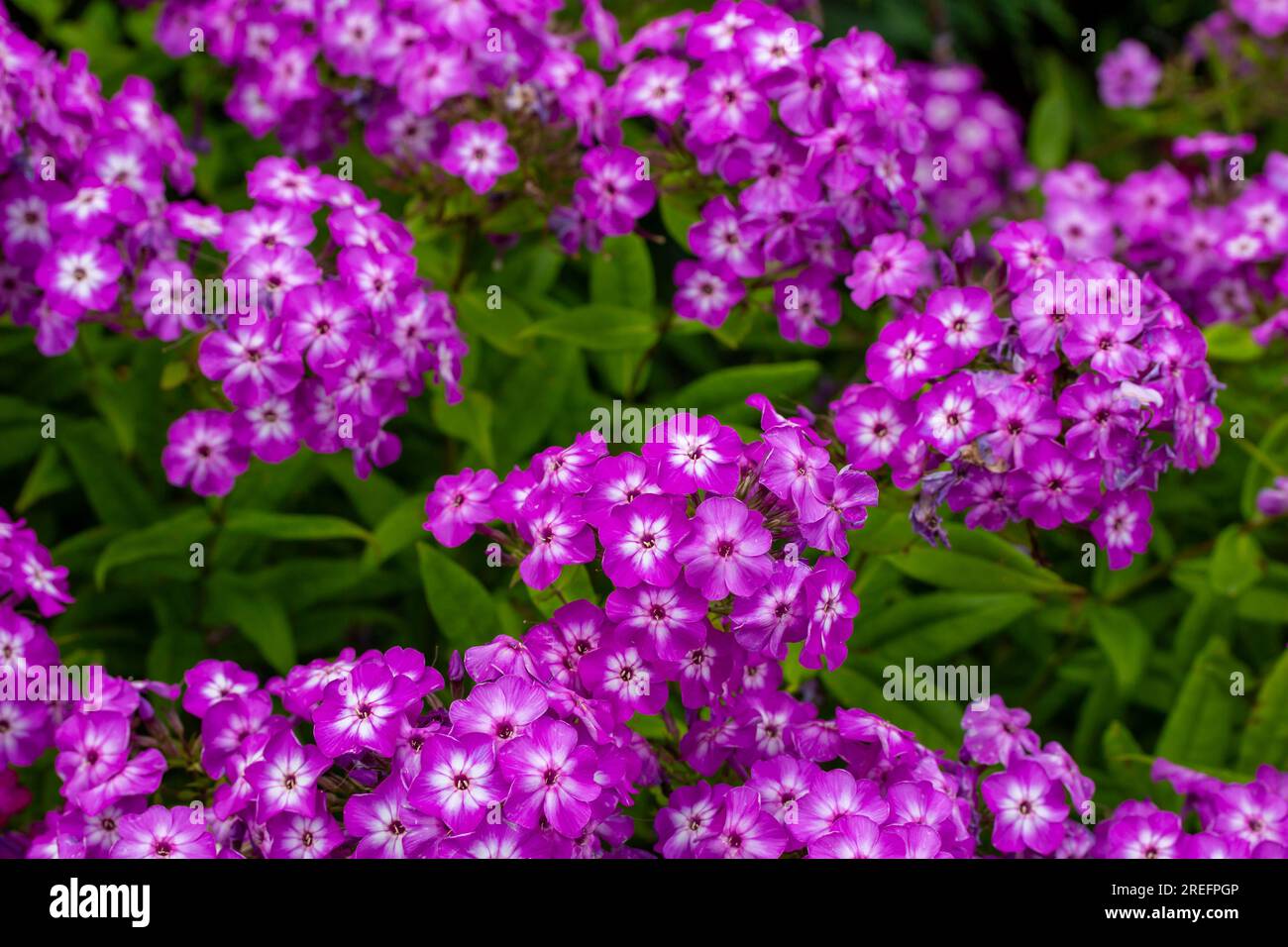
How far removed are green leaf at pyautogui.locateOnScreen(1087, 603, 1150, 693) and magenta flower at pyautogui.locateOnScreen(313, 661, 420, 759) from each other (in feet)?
5.43

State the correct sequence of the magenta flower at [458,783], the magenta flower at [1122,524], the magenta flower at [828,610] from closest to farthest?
the magenta flower at [458,783] → the magenta flower at [828,610] → the magenta flower at [1122,524]

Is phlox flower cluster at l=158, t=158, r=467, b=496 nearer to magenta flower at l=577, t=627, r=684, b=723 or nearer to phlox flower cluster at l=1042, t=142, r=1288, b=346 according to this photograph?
magenta flower at l=577, t=627, r=684, b=723

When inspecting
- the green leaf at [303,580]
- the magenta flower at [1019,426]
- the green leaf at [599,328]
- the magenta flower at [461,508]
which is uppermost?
the green leaf at [599,328]

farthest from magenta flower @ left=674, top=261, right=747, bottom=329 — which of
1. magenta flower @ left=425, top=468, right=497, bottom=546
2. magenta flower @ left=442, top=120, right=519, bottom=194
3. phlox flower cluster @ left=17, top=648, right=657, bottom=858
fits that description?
phlox flower cluster @ left=17, top=648, right=657, bottom=858

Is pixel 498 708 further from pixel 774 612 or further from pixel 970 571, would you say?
pixel 970 571

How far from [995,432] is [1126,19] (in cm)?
416

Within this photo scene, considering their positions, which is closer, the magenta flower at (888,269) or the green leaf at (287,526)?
the magenta flower at (888,269)

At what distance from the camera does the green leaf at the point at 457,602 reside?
2.54 m

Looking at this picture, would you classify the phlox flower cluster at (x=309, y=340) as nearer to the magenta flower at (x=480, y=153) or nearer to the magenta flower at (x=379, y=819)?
the magenta flower at (x=480, y=153)

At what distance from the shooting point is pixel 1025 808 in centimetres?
219

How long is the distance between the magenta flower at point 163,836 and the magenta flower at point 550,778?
19.7 inches

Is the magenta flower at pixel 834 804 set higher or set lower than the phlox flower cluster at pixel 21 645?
lower

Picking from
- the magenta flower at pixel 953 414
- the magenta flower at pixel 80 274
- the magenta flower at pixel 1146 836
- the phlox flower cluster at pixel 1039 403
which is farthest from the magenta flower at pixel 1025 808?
the magenta flower at pixel 80 274
